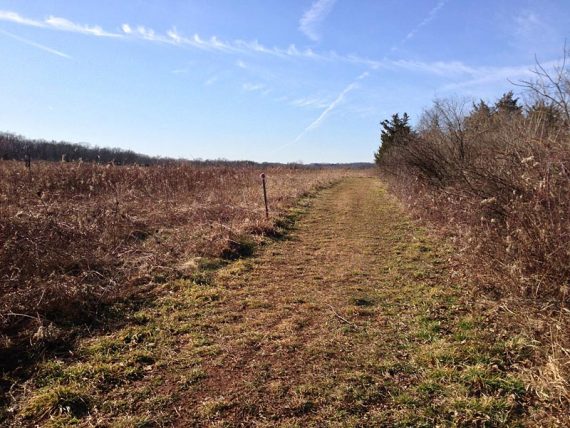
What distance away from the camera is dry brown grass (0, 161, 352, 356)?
5.11m

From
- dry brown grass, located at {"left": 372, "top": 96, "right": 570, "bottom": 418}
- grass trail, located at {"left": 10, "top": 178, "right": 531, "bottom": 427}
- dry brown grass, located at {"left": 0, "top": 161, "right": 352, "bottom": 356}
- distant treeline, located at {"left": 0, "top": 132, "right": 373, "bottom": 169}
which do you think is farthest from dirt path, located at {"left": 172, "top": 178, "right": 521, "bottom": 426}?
distant treeline, located at {"left": 0, "top": 132, "right": 373, "bottom": 169}

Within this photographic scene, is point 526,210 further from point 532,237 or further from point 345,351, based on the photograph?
point 345,351

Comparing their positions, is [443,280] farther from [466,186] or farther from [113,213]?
[113,213]

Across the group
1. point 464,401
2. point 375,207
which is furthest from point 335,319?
point 375,207

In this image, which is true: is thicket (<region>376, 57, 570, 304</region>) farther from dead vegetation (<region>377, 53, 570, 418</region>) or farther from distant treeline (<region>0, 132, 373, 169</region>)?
distant treeline (<region>0, 132, 373, 169</region>)

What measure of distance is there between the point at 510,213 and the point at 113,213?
8.15m

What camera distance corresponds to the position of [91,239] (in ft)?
25.0

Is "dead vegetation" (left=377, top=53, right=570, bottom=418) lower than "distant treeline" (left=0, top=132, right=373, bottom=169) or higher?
lower

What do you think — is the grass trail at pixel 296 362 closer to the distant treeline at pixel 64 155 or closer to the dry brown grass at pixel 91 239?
the dry brown grass at pixel 91 239

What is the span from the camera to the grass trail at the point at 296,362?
330 cm

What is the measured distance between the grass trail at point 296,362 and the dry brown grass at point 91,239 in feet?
2.51

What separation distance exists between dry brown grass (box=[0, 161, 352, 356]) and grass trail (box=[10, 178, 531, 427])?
0.77m

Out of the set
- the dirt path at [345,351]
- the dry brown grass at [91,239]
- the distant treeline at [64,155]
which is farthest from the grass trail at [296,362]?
the distant treeline at [64,155]

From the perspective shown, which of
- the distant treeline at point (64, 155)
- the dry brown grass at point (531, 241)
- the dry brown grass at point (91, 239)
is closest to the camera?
the dry brown grass at point (531, 241)
